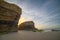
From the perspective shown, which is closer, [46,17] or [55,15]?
[55,15]

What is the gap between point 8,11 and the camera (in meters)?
6.32

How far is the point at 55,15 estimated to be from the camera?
9.64 ft

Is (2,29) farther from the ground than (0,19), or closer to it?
closer to it

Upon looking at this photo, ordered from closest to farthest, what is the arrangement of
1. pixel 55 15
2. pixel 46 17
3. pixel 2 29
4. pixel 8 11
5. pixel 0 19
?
pixel 55 15 → pixel 46 17 → pixel 0 19 → pixel 2 29 → pixel 8 11

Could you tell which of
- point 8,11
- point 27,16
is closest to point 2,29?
point 8,11

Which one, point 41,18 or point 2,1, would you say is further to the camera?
point 2,1

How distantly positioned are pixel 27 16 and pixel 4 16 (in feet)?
8.82

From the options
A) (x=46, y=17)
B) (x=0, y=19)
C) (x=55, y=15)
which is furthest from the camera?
(x=0, y=19)

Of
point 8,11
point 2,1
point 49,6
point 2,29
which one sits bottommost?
point 2,29

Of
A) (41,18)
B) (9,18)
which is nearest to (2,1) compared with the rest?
(9,18)

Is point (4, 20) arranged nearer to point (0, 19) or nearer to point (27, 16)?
point (0, 19)

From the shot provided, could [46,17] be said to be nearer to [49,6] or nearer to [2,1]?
[49,6]

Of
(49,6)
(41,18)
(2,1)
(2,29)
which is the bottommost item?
(2,29)

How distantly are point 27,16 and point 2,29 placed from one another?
2.85m
